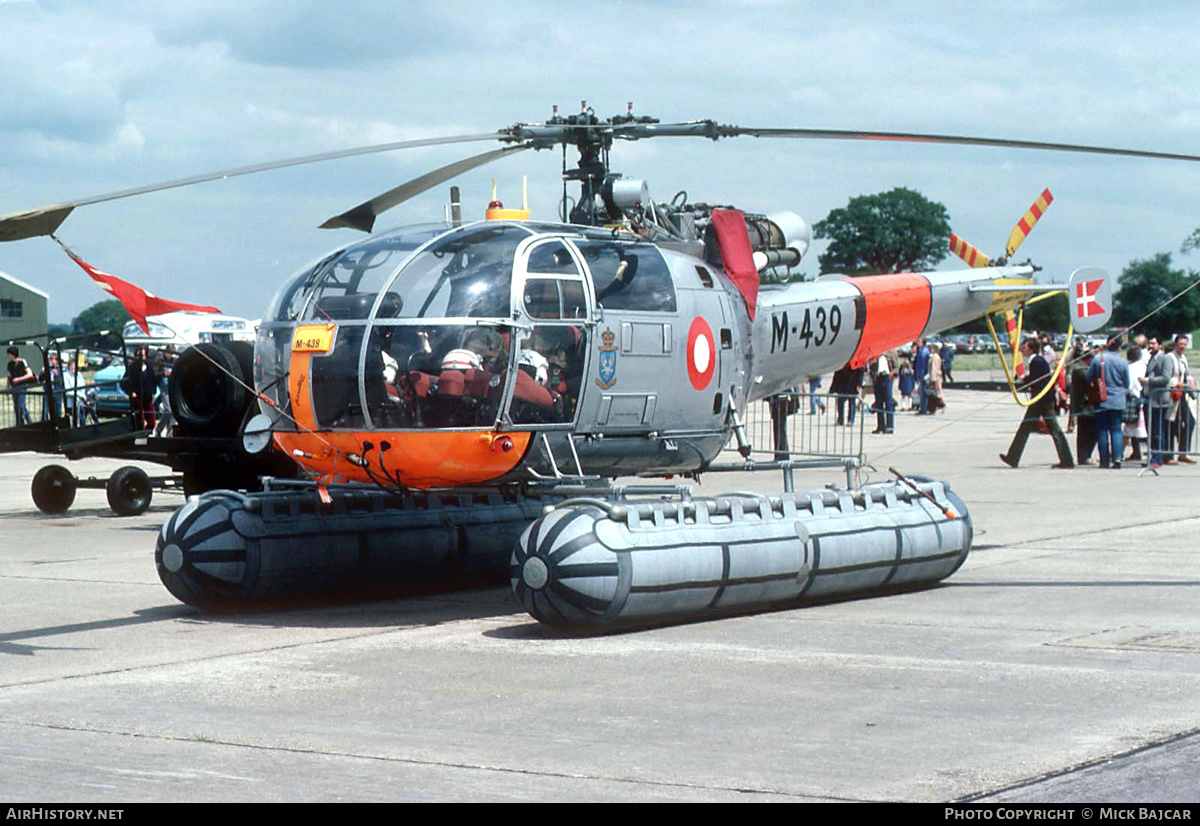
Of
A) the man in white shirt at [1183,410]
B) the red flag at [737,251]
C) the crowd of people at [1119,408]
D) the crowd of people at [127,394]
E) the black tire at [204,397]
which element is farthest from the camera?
the man in white shirt at [1183,410]

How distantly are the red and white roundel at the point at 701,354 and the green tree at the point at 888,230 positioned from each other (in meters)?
104

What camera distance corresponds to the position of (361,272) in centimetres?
980

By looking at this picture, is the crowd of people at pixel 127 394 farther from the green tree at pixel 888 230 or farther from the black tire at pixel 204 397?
the green tree at pixel 888 230

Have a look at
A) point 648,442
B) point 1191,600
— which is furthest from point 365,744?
point 1191,600

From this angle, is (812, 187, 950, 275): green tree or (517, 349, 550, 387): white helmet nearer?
(517, 349, 550, 387): white helmet

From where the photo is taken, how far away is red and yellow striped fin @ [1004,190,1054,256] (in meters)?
14.8

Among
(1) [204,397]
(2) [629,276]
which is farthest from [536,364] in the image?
(1) [204,397]

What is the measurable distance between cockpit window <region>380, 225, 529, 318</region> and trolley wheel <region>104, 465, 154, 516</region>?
28.8 feet

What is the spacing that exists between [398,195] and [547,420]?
2324 mm

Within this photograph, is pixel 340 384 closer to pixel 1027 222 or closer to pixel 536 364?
pixel 536 364

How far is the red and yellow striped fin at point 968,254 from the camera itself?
1510cm

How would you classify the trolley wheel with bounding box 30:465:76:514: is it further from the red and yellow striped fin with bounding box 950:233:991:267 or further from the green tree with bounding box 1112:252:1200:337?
the green tree with bounding box 1112:252:1200:337

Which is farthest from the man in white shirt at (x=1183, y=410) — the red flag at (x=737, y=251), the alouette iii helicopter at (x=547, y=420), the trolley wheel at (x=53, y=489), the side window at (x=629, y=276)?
the trolley wheel at (x=53, y=489)

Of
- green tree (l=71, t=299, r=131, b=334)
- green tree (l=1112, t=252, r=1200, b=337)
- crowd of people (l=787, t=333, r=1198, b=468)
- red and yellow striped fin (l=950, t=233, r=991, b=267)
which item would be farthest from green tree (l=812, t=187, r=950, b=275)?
red and yellow striped fin (l=950, t=233, r=991, b=267)
